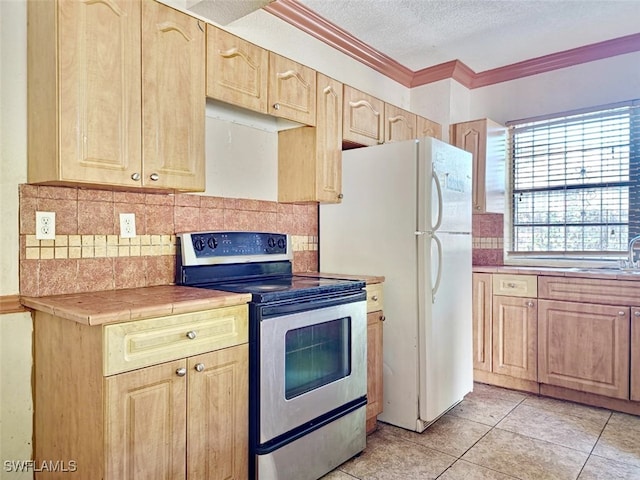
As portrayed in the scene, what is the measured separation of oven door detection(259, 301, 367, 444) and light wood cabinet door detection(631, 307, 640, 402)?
1.77 metres

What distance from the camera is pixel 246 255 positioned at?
7.92ft

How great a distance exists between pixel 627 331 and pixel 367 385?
1.72m

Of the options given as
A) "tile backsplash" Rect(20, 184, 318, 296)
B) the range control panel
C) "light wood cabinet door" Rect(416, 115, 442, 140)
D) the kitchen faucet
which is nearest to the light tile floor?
the kitchen faucet

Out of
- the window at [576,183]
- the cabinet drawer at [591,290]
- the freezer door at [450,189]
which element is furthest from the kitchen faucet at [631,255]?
the freezer door at [450,189]

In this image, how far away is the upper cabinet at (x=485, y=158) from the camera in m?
3.55

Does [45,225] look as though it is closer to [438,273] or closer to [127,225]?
[127,225]

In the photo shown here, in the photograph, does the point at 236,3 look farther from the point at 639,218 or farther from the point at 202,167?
the point at 639,218

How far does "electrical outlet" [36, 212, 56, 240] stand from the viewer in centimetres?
173

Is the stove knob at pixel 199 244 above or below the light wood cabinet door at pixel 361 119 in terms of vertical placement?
below

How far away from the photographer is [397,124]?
10.8 feet

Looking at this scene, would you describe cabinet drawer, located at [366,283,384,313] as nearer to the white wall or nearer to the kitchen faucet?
the kitchen faucet

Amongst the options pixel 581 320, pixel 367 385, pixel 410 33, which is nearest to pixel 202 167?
pixel 367 385

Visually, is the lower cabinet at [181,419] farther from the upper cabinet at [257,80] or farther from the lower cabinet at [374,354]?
the upper cabinet at [257,80]

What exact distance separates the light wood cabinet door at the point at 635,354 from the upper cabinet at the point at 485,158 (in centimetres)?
122
